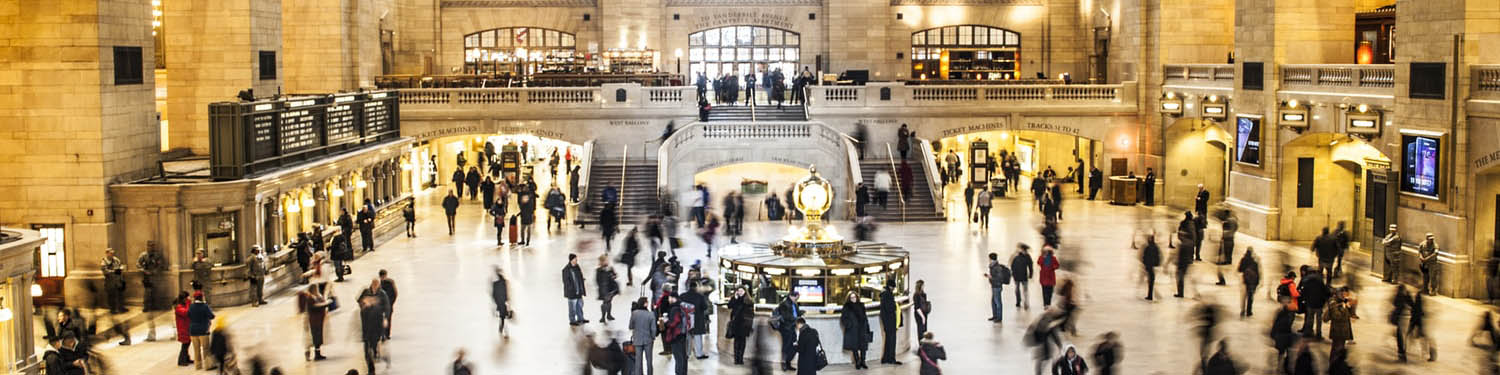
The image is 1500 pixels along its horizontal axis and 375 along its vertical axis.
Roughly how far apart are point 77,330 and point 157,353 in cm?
181

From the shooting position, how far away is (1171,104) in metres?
38.5

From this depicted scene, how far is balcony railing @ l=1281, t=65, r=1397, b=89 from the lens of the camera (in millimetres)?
27703

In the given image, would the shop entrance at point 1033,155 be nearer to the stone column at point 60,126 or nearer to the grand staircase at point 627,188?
the grand staircase at point 627,188

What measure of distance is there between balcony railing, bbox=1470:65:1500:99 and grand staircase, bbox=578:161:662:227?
16.5 metres

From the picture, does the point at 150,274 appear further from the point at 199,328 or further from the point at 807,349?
the point at 807,349

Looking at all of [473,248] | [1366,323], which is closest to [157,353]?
[473,248]

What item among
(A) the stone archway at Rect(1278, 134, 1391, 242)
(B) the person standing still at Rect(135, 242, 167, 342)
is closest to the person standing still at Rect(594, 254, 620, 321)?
(B) the person standing still at Rect(135, 242, 167, 342)

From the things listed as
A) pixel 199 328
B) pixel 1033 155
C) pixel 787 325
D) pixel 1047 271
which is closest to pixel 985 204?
pixel 1047 271

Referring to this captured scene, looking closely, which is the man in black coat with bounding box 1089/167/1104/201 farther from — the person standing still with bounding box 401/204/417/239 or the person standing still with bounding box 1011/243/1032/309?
the person standing still with bounding box 1011/243/1032/309

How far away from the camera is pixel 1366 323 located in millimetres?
22438

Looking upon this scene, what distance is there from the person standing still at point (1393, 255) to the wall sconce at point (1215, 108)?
9.37m

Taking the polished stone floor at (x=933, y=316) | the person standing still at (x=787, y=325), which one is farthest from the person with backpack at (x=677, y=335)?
the person standing still at (x=787, y=325)

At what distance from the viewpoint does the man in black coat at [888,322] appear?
18.3 metres

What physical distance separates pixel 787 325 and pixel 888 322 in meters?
1.36
